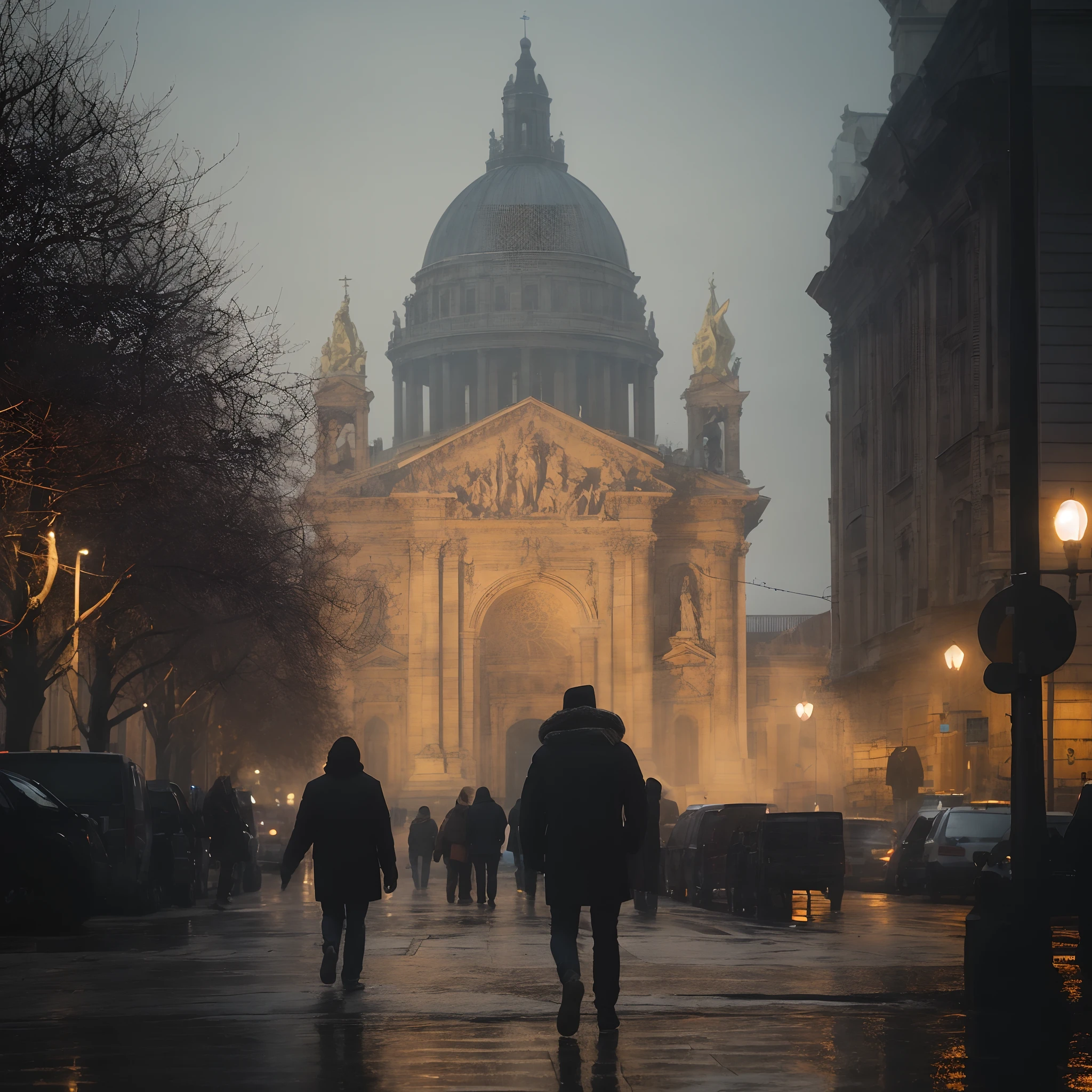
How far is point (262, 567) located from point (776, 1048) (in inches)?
911

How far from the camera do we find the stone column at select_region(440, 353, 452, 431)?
112250 mm

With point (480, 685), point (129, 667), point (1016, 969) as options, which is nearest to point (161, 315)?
point (1016, 969)

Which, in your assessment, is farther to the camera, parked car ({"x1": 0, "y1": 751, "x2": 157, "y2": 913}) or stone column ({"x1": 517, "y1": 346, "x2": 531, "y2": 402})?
stone column ({"x1": 517, "y1": 346, "x2": 531, "y2": 402})

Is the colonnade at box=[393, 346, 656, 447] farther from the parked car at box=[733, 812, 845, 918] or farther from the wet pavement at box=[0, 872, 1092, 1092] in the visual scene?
the wet pavement at box=[0, 872, 1092, 1092]

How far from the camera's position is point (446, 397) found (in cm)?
11262

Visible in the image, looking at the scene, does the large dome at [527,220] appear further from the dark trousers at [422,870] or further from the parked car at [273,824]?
the dark trousers at [422,870]

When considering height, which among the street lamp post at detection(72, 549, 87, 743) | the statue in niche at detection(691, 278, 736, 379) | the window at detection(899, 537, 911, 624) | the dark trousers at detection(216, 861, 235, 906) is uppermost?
the statue in niche at detection(691, 278, 736, 379)

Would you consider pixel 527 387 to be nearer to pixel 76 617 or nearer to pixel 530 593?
pixel 530 593

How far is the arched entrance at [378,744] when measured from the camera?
81188 mm

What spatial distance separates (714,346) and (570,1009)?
83908mm

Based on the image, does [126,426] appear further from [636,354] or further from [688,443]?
[636,354]

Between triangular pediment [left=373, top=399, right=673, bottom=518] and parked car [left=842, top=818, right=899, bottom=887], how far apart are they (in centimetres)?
4505

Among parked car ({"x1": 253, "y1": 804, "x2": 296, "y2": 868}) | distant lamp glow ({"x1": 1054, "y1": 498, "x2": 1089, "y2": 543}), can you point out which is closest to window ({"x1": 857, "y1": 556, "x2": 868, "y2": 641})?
parked car ({"x1": 253, "y1": 804, "x2": 296, "y2": 868})

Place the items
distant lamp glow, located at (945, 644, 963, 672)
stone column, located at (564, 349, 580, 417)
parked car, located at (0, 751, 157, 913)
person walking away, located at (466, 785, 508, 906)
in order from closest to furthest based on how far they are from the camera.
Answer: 1. parked car, located at (0, 751, 157, 913)
2. person walking away, located at (466, 785, 508, 906)
3. distant lamp glow, located at (945, 644, 963, 672)
4. stone column, located at (564, 349, 580, 417)
